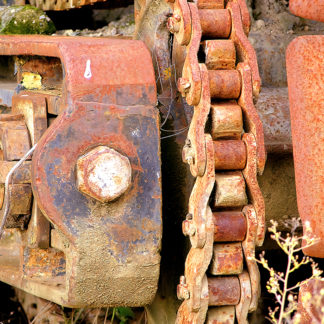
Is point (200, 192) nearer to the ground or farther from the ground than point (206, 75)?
nearer to the ground

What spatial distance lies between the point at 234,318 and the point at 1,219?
862 mm

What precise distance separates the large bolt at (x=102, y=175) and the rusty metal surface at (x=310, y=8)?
72cm

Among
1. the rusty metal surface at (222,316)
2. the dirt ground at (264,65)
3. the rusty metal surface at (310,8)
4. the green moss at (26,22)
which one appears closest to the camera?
the rusty metal surface at (310,8)

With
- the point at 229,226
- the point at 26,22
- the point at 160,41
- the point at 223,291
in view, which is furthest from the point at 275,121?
the point at 26,22

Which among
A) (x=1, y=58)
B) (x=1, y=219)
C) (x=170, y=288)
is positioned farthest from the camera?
(x=1, y=58)

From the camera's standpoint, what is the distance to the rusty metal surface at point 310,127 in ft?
6.85

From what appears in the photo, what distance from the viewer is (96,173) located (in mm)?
2139

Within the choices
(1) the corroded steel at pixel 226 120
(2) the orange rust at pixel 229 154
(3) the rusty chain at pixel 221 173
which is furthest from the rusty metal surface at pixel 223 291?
(1) the corroded steel at pixel 226 120

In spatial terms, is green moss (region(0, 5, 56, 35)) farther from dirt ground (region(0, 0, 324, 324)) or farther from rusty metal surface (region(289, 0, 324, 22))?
rusty metal surface (region(289, 0, 324, 22))

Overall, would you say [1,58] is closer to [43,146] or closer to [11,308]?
[43,146]

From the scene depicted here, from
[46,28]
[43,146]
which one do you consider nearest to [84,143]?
[43,146]

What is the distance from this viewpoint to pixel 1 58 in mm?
3057

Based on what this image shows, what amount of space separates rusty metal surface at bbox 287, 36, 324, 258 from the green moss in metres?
1.68

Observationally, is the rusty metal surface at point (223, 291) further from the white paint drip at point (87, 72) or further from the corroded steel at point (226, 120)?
the white paint drip at point (87, 72)
